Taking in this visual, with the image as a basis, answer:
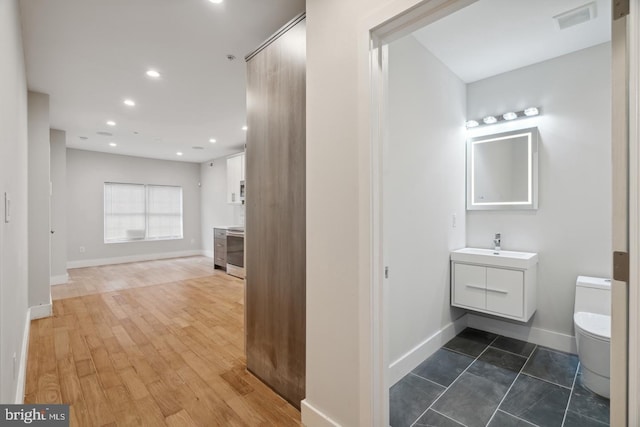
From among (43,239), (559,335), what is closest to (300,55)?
(559,335)

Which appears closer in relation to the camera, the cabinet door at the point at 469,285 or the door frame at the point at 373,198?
the door frame at the point at 373,198

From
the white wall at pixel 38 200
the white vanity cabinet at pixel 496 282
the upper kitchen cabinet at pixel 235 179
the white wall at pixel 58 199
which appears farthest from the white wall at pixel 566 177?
the white wall at pixel 58 199

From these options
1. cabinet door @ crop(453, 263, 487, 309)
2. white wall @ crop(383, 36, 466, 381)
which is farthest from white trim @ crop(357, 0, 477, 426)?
cabinet door @ crop(453, 263, 487, 309)

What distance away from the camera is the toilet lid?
1975 mm

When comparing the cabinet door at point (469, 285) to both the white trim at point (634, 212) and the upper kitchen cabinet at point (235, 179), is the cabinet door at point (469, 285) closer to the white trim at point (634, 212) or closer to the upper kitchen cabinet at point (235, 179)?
the white trim at point (634, 212)

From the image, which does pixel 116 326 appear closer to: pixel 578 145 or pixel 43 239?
pixel 43 239

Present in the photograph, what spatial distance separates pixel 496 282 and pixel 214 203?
6.90 meters

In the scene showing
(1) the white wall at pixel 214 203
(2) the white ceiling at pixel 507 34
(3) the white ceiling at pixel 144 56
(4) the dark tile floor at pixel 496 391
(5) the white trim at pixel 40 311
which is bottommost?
(4) the dark tile floor at pixel 496 391

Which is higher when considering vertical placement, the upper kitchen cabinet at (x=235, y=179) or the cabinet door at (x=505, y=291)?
the upper kitchen cabinet at (x=235, y=179)

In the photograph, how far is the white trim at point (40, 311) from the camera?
137 inches

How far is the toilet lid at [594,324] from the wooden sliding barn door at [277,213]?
1.95 metres

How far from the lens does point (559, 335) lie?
2635 mm

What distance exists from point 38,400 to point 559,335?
13.2 feet

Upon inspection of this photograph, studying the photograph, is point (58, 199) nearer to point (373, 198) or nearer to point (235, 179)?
point (235, 179)
